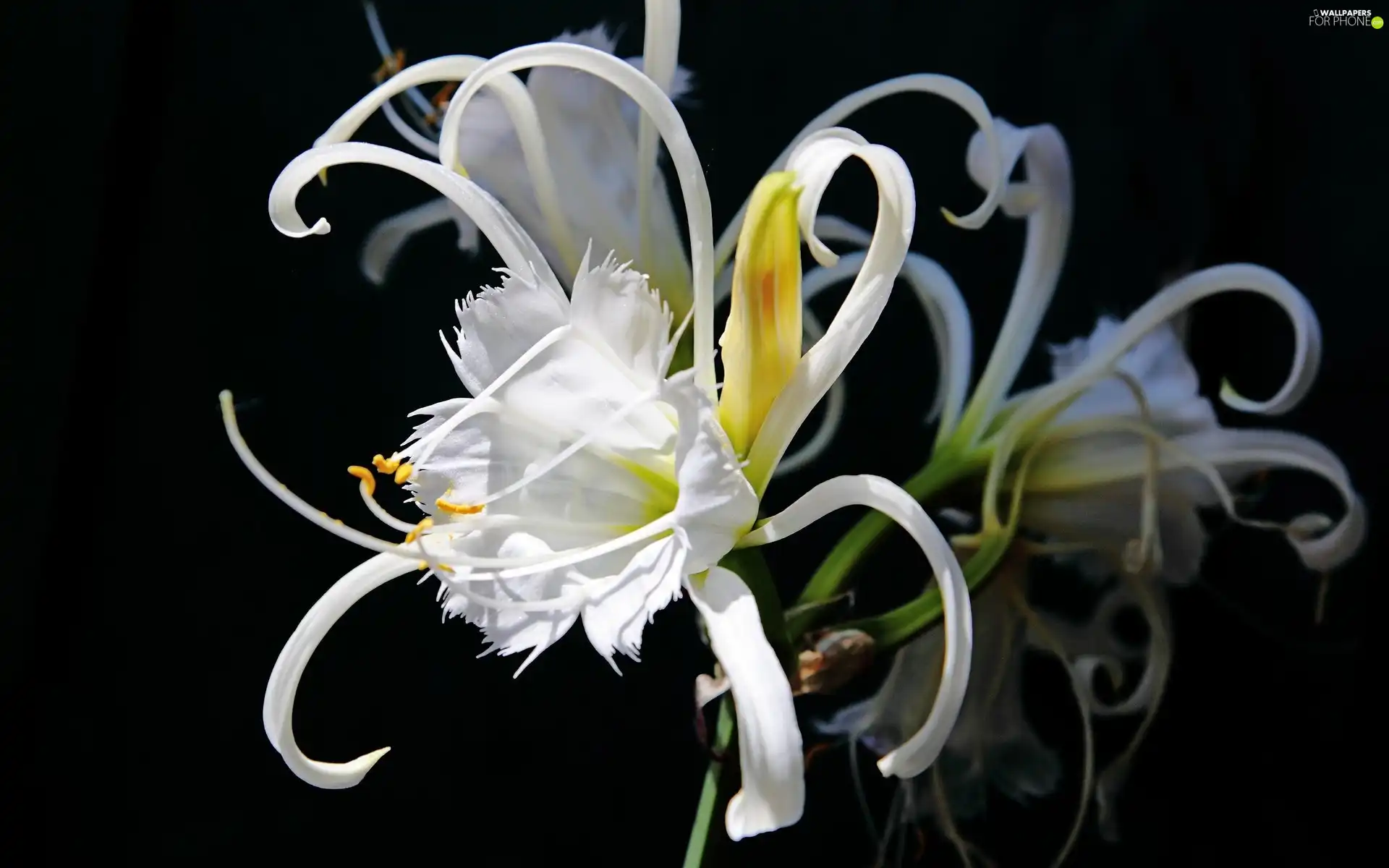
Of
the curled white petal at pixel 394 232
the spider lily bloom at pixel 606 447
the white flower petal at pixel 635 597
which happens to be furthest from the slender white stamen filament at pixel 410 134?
the white flower petal at pixel 635 597

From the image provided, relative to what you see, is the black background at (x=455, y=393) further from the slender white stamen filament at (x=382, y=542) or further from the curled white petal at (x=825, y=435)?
the slender white stamen filament at (x=382, y=542)

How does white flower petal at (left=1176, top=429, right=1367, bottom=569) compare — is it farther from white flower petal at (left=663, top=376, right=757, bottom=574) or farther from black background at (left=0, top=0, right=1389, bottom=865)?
white flower petal at (left=663, top=376, right=757, bottom=574)

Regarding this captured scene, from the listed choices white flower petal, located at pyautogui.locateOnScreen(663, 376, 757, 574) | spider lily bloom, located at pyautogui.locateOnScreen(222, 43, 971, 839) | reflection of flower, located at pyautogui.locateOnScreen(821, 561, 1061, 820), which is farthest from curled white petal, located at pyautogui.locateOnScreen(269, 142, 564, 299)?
reflection of flower, located at pyautogui.locateOnScreen(821, 561, 1061, 820)

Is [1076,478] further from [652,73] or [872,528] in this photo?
[652,73]

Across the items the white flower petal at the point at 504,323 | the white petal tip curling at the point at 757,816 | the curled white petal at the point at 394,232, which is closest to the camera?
the white petal tip curling at the point at 757,816

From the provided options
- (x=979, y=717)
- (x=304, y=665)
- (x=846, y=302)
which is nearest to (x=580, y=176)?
(x=846, y=302)

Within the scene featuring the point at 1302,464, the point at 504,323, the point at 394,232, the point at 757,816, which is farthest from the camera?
the point at 394,232
